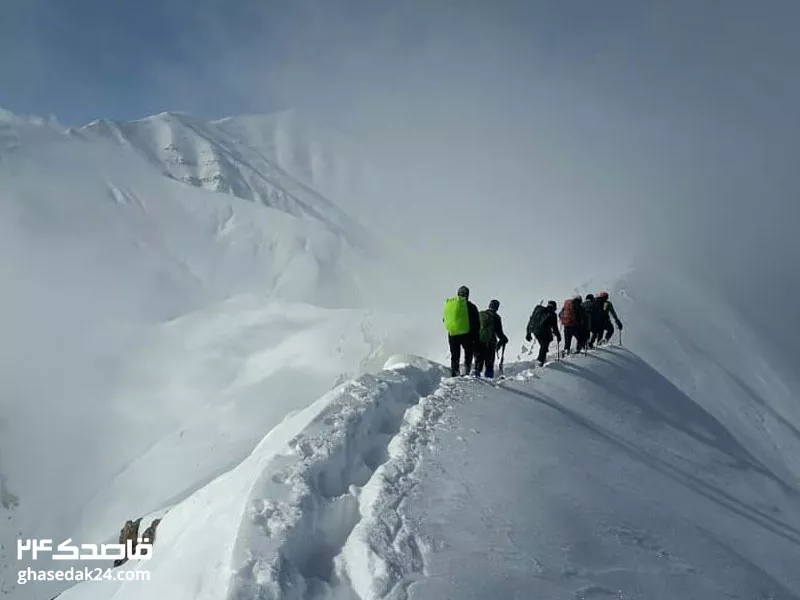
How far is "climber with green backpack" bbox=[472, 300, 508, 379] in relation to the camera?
14094 mm

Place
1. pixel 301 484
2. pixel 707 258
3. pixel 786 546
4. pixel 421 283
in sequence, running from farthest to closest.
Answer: pixel 421 283 < pixel 707 258 < pixel 786 546 < pixel 301 484

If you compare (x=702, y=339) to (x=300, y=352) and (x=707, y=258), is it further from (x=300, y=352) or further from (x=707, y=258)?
(x=707, y=258)

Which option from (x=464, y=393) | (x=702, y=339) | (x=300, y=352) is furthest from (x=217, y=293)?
(x=464, y=393)

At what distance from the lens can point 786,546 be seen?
10008 mm

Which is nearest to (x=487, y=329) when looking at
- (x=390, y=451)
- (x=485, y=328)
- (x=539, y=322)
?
(x=485, y=328)

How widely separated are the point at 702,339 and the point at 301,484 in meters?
38.6

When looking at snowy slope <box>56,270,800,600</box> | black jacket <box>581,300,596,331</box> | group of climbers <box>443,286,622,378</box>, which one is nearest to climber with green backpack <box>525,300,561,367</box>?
group of climbers <box>443,286,622,378</box>

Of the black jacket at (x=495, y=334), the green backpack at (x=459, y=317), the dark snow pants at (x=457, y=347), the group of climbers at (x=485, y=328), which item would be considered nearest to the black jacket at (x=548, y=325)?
the group of climbers at (x=485, y=328)

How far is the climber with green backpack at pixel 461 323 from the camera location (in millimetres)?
13328

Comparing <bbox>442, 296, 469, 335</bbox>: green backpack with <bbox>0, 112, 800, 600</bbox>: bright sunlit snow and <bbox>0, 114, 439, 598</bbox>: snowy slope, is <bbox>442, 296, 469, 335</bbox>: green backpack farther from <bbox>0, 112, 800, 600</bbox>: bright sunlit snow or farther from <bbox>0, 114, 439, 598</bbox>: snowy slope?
<bbox>0, 114, 439, 598</bbox>: snowy slope

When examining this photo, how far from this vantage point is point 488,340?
558 inches

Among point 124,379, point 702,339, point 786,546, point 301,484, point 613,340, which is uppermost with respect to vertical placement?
point 124,379

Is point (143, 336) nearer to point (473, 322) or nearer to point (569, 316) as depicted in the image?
point (569, 316)

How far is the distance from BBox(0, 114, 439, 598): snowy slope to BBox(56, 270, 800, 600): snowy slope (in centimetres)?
2555
